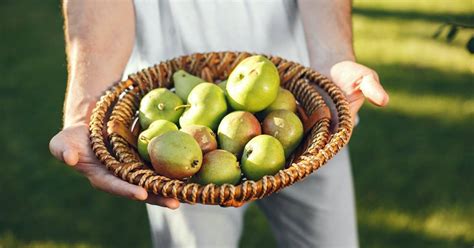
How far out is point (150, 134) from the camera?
1.96 meters

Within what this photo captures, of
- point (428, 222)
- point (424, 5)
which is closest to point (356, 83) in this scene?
point (428, 222)

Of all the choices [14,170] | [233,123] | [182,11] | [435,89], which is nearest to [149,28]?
[182,11]

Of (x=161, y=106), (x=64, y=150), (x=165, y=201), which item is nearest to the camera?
(x=165, y=201)

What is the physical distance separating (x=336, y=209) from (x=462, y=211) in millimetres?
1008

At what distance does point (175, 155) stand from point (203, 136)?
0.18m

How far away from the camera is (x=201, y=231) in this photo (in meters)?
2.27

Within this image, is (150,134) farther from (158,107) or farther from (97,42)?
(97,42)

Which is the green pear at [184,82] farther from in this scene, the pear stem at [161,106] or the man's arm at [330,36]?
the man's arm at [330,36]

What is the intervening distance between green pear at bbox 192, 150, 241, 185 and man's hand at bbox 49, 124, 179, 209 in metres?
0.14

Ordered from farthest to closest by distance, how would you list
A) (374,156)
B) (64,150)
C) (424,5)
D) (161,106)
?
(424,5) → (374,156) → (161,106) → (64,150)

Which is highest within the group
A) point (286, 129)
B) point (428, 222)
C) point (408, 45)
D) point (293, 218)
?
point (286, 129)

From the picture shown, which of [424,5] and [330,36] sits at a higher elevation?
[330,36]

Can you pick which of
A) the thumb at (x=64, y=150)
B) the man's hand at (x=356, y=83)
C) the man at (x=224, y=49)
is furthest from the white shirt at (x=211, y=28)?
the thumb at (x=64, y=150)

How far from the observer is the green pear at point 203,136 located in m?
1.94
